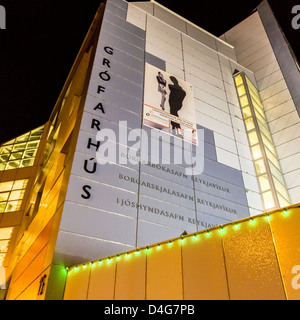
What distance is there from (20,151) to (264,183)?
22466mm

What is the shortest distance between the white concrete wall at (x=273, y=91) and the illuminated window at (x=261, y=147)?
0.49 m

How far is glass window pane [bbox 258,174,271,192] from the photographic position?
15784 millimetres

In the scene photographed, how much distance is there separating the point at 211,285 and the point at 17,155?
25.6 metres

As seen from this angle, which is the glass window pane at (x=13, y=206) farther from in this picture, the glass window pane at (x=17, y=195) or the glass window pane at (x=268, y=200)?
the glass window pane at (x=268, y=200)

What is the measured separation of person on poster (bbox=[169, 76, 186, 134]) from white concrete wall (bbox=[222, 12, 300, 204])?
8002mm

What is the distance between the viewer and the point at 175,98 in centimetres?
1559

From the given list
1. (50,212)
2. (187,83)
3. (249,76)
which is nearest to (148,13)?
(187,83)

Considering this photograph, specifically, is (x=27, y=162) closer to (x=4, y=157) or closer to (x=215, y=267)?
(x=4, y=157)

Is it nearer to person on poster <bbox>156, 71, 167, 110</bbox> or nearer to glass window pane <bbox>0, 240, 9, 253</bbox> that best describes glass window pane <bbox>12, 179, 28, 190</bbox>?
glass window pane <bbox>0, 240, 9, 253</bbox>

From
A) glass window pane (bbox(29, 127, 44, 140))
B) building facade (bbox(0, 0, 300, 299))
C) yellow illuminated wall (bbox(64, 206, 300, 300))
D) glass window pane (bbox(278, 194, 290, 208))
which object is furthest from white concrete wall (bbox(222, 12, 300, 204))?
glass window pane (bbox(29, 127, 44, 140))
